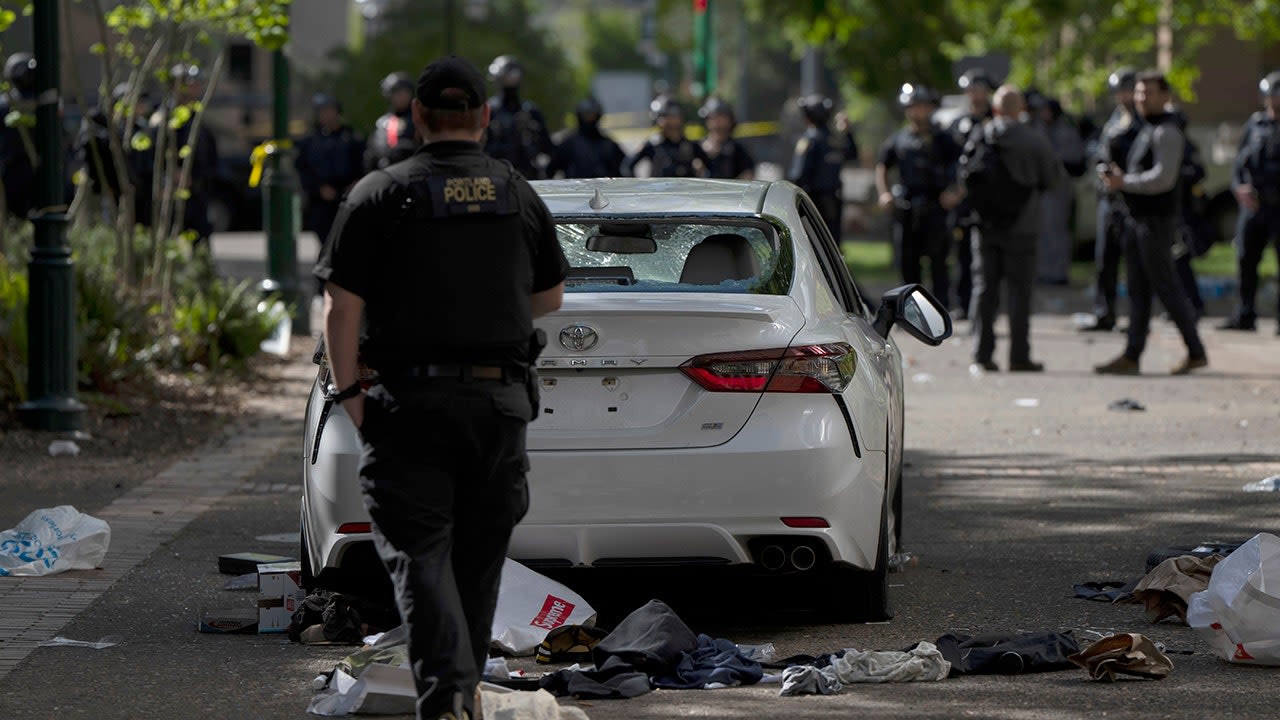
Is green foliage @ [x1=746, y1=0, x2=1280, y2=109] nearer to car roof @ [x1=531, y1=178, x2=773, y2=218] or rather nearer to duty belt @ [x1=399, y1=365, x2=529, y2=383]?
car roof @ [x1=531, y1=178, x2=773, y2=218]

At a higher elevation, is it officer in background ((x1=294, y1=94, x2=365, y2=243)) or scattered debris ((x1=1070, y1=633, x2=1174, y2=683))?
officer in background ((x1=294, y1=94, x2=365, y2=243))

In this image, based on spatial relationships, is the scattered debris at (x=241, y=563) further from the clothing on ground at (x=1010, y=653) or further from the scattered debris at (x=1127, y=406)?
the scattered debris at (x=1127, y=406)

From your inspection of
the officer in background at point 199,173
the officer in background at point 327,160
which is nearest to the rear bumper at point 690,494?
the officer in background at point 199,173

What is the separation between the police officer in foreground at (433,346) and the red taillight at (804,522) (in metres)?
1.60

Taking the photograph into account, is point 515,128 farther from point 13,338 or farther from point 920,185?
point 13,338

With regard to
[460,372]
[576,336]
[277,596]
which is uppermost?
[460,372]

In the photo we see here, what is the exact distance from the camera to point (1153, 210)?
1477 centimetres

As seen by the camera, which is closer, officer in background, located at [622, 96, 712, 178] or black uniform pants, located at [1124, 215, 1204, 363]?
black uniform pants, located at [1124, 215, 1204, 363]

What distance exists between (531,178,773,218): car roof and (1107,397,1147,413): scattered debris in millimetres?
6065

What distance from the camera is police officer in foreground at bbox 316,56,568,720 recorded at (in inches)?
191

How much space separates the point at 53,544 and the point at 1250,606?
13.8 feet

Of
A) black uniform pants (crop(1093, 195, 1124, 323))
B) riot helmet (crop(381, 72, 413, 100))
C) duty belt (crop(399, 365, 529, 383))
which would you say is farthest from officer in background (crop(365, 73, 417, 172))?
duty belt (crop(399, 365, 529, 383))

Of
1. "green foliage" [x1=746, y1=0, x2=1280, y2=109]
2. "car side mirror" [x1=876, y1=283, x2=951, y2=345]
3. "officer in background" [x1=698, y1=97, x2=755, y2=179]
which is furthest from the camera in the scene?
"green foliage" [x1=746, y1=0, x2=1280, y2=109]

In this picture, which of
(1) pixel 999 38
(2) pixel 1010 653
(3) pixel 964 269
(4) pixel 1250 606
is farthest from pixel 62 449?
(1) pixel 999 38
